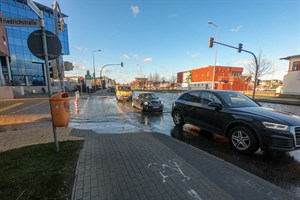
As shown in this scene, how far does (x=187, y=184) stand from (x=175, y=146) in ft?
5.88

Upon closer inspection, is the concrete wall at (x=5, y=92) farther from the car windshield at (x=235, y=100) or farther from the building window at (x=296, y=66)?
the building window at (x=296, y=66)

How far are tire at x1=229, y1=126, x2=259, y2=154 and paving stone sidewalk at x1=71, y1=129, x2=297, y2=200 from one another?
113 centimetres

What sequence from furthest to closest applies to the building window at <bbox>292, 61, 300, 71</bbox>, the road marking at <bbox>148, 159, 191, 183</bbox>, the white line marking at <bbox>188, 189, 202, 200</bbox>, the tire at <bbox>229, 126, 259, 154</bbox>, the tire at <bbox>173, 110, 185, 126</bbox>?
the building window at <bbox>292, 61, 300, 71</bbox>, the tire at <bbox>173, 110, 185, 126</bbox>, the tire at <bbox>229, 126, 259, 154</bbox>, the road marking at <bbox>148, 159, 191, 183</bbox>, the white line marking at <bbox>188, 189, 202, 200</bbox>

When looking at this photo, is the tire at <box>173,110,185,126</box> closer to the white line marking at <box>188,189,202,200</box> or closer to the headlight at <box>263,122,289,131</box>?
the headlight at <box>263,122,289,131</box>

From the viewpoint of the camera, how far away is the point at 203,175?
9.61ft

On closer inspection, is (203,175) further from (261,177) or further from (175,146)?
(175,146)

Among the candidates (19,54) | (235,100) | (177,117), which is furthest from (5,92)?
(235,100)

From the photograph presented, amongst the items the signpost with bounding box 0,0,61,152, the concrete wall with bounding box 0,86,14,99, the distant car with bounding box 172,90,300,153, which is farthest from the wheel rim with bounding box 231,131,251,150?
the concrete wall with bounding box 0,86,14,99

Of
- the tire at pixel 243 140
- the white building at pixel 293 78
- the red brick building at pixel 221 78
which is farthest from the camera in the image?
the red brick building at pixel 221 78

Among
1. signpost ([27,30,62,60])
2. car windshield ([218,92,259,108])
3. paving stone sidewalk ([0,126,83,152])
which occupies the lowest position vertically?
paving stone sidewalk ([0,126,83,152])

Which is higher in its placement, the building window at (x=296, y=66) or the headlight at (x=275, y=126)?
the building window at (x=296, y=66)

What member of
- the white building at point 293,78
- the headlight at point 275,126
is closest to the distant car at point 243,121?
the headlight at point 275,126

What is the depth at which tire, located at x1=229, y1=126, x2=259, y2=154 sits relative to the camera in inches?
155

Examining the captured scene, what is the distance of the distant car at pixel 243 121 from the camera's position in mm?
3523
